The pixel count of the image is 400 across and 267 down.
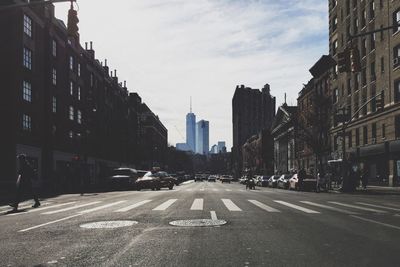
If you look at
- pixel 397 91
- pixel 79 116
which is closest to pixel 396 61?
pixel 397 91

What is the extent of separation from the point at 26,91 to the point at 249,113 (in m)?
153

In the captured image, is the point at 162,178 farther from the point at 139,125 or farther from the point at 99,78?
the point at 139,125

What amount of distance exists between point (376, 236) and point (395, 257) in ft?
7.17

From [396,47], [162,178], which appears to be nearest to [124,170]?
[162,178]

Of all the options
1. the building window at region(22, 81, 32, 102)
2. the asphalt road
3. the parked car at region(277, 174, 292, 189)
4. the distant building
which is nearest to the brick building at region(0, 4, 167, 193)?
the building window at region(22, 81, 32, 102)

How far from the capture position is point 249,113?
192m

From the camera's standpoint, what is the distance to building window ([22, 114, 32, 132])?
4197 cm

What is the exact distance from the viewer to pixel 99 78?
72.2 metres

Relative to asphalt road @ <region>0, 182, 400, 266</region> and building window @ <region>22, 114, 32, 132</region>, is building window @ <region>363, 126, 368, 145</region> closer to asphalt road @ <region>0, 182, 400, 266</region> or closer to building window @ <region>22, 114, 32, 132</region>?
building window @ <region>22, 114, 32, 132</region>

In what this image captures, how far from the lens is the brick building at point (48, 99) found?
130 ft

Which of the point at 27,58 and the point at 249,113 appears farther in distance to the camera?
the point at 249,113

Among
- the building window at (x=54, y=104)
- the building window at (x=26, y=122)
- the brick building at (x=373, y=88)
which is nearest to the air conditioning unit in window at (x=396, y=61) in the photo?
the brick building at (x=373, y=88)

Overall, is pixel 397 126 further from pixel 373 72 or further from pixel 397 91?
pixel 373 72

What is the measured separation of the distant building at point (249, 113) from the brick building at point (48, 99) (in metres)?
→ 115
